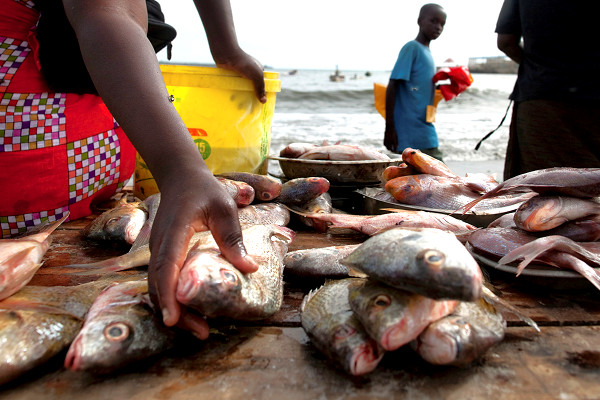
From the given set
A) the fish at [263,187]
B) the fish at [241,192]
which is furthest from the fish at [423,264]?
the fish at [263,187]

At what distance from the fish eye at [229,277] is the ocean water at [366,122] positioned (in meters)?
11.7

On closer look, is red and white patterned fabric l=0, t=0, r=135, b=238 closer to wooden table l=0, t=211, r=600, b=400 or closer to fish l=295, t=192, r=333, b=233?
fish l=295, t=192, r=333, b=233

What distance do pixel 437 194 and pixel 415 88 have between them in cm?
417

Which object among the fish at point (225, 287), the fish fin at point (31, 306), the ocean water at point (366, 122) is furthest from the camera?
the ocean water at point (366, 122)

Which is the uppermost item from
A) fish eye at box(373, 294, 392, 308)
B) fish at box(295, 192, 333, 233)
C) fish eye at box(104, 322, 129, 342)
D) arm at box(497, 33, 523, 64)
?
→ arm at box(497, 33, 523, 64)

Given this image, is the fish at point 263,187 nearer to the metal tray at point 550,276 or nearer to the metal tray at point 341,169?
the metal tray at point 341,169

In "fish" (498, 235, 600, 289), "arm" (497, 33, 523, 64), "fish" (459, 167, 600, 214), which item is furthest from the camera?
"arm" (497, 33, 523, 64)

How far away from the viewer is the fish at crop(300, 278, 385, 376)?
52.9 inches

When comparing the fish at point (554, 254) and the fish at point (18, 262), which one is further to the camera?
the fish at point (554, 254)

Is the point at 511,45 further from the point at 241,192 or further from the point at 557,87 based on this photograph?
the point at 241,192

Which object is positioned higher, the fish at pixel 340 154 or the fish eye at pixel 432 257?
the fish eye at pixel 432 257

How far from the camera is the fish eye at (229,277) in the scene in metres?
1.45

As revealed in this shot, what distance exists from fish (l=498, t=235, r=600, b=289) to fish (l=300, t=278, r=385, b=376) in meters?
0.74

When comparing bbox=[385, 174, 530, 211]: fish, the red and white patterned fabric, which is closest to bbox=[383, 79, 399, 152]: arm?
bbox=[385, 174, 530, 211]: fish
